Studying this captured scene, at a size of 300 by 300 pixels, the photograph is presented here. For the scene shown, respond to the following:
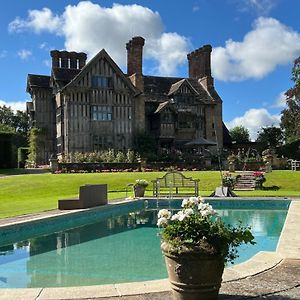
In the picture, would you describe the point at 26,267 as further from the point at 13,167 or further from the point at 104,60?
the point at 104,60

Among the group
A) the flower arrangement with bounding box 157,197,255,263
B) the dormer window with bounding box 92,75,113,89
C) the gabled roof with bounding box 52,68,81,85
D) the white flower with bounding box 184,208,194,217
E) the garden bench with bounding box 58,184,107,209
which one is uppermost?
the gabled roof with bounding box 52,68,81,85

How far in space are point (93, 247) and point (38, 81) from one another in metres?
37.2

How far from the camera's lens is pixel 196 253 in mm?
4289

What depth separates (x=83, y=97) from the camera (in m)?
41.1

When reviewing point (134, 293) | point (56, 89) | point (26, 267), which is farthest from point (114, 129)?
point (134, 293)

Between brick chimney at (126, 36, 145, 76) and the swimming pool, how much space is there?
31.1 meters

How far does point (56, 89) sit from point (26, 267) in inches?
1433

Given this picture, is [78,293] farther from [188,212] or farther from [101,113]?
[101,113]

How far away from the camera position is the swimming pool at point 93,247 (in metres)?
7.28

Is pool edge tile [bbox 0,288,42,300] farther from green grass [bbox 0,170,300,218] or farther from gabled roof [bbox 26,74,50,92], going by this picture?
gabled roof [bbox 26,74,50,92]

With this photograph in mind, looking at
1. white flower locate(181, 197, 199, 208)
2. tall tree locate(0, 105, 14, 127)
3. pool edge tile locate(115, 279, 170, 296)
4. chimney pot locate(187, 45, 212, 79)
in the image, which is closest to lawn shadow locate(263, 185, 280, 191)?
pool edge tile locate(115, 279, 170, 296)

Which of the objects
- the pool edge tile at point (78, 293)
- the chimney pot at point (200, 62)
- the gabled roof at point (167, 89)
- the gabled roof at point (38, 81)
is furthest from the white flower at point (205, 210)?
the chimney pot at point (200, 62)

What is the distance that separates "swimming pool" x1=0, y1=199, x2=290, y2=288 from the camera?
287 inches

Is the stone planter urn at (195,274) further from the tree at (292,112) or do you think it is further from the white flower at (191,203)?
the tree at (292,112)
